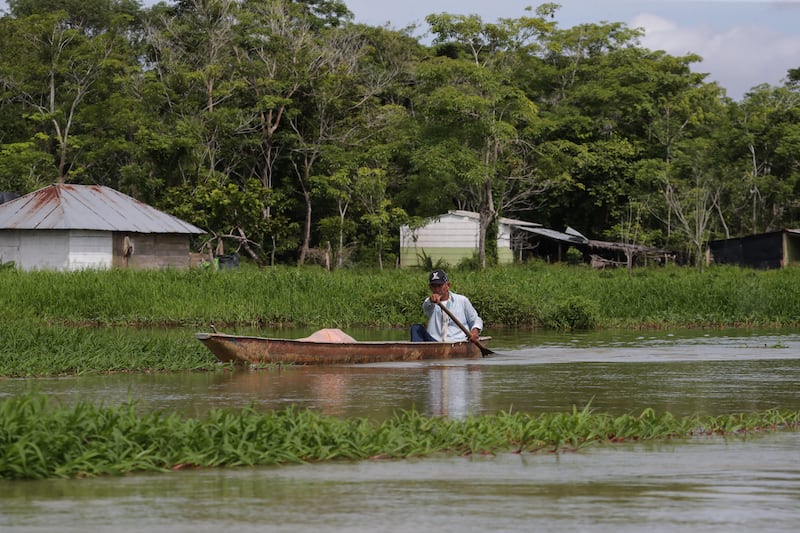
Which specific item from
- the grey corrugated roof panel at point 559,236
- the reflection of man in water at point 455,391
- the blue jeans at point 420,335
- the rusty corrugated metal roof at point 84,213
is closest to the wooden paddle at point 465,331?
the blue jeans at point 420,335

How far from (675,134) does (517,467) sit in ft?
143

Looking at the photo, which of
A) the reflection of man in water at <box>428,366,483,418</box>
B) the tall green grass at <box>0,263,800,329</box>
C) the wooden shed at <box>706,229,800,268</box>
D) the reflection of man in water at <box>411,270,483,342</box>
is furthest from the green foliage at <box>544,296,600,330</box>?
the wooden shed at <box>706,229,800,268</box>

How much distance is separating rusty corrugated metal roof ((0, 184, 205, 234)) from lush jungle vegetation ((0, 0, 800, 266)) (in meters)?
3.01

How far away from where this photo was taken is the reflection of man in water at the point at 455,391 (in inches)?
427

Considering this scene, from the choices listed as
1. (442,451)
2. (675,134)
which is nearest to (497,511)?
(442,451)

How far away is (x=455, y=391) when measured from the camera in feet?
41.8

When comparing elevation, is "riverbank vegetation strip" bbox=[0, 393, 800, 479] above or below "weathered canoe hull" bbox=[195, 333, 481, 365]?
below

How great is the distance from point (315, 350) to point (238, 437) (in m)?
7.99

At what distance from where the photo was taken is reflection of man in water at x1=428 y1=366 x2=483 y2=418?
10.8 metres

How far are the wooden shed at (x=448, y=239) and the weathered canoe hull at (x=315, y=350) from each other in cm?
2876

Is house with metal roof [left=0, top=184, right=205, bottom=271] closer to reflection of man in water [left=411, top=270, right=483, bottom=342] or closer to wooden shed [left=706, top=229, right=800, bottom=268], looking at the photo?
reflection of man in water [left=411, top=270, right=483, bottom=342]

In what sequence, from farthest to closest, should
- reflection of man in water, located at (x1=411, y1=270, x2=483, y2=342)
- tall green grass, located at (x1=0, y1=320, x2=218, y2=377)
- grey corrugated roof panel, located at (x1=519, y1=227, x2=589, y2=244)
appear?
1. grey corrugated roof panel, located at (x1=519, y1=227, x2=589, y2=244)
2. reflection of man in water, located at (x1=411, y1=270, x2=483, y2=342)
3. tall green grass, located at (x1=0, y1=320, x2=218, y2=377)

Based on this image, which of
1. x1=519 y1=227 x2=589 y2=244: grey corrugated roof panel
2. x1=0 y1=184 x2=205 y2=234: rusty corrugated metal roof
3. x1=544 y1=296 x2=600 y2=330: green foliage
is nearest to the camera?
x1=544 y1=296 x2=600 y2=330: green foliage

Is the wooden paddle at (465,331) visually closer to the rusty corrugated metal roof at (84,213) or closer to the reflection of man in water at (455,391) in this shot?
the reflection of man in water at (455,391)
